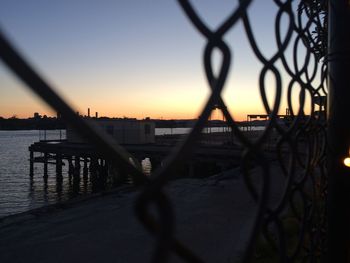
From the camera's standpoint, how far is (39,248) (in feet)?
25.4

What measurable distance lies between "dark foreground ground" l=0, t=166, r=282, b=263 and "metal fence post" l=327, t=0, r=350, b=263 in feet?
12.8

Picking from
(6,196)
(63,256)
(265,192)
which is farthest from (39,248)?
(6,196)

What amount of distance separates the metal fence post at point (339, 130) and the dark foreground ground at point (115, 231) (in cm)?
391

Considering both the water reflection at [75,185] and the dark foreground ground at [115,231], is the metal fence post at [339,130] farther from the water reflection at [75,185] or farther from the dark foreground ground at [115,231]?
the water reflection at [75,185]

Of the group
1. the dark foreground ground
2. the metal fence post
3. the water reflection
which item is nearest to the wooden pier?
the water reflection

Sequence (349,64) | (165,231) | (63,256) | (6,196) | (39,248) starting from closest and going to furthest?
(165,231) < (349,64) < (63,256) < (39,248) < (6,196)

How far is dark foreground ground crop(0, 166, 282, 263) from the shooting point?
23.5 ft

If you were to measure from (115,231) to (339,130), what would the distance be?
7.73 meters

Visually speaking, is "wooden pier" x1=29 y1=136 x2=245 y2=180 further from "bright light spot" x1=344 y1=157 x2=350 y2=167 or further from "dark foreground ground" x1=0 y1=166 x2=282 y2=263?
"bright light spot" x1=344 y1=157 x2=350 y2=167

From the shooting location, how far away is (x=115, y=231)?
340 inches

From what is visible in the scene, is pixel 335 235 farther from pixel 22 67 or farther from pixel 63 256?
pixel 63 256

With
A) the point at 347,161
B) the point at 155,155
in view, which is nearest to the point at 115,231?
the point at 347,161

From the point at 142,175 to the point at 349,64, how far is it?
1276 millimetres

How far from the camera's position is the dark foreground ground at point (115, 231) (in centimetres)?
715
